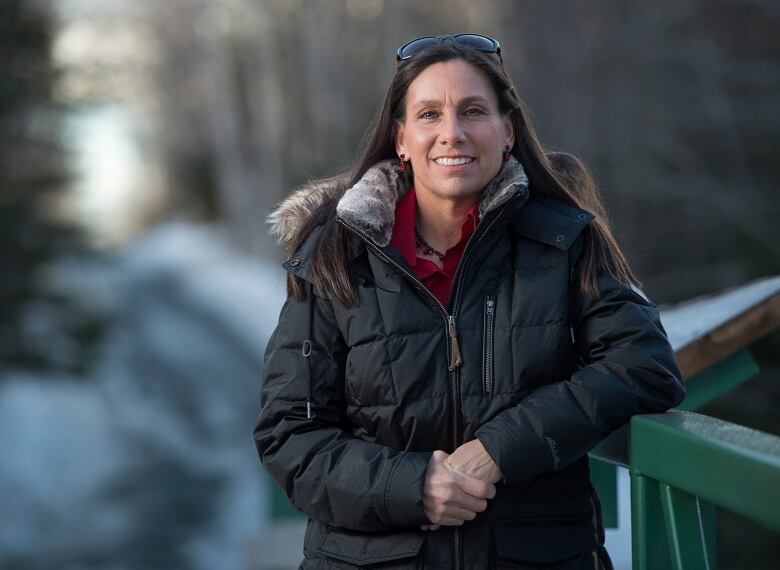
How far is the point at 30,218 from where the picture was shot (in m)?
14.1

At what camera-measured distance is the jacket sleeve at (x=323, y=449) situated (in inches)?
103

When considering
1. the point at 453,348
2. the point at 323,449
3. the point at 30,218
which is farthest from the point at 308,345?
the point at 30,218

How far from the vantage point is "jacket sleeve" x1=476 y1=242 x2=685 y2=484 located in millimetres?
2576

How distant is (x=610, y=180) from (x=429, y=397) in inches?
400

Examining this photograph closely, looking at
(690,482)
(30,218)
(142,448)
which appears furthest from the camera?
(142,448)

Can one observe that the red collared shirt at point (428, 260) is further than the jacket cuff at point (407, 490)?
Yes

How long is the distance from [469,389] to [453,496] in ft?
0.79

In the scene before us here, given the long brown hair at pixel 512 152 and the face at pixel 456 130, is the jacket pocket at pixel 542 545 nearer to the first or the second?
the long brown hair at pixel 512 152

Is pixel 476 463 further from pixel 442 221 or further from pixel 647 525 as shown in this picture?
pixel 442 221

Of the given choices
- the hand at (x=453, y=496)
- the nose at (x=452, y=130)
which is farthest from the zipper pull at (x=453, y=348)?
the nose at (x=452, y=130)

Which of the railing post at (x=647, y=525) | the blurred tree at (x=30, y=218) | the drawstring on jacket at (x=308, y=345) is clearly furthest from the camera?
the blurred tree at (x=30, y=218)

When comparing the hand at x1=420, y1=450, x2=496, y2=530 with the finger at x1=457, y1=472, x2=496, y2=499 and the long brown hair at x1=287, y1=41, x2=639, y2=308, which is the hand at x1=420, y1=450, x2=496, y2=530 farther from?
the long brown hair at x1=287, y1=41, x2=639, y2=308

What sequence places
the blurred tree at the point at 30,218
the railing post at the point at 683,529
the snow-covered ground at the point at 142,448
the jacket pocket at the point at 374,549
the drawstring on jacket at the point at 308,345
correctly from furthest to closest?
the blurred tree at the point at 30,218 < the snow-covered ground at the point at 142,448 < the drawstring on jacket at the point at 308,345 < the jacket pocket at the point at 374,549 < the railing post at the point at 683,529

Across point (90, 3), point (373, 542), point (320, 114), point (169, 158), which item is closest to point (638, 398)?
point (373, 542)
